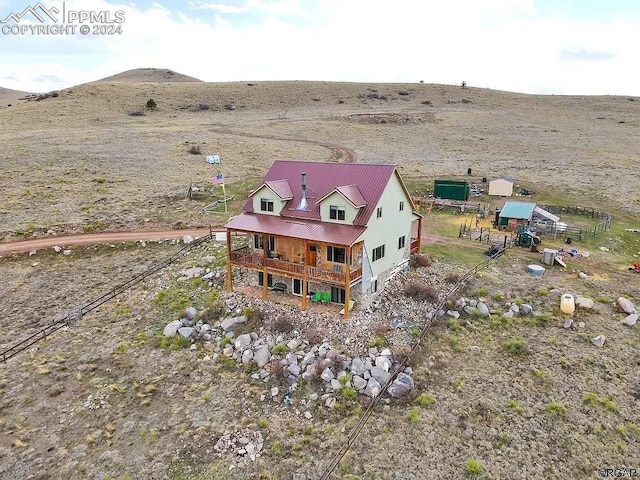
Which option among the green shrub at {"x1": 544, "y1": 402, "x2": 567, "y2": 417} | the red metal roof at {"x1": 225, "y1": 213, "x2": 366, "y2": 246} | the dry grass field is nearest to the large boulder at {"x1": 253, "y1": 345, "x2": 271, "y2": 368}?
the dry grass field

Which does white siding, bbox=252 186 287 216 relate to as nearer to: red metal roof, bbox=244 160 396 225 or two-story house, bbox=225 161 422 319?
two-story house, bbox=225 161 422 319

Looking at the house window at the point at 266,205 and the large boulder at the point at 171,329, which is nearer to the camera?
the large boulder at the point at 171,329

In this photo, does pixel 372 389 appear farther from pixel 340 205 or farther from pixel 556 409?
pixel 340 205

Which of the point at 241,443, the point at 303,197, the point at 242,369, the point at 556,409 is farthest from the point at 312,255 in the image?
the point at 556,409

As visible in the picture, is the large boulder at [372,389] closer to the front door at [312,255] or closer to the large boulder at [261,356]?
the large boulder at [261,356]

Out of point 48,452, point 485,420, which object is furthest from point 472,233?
point 48,452

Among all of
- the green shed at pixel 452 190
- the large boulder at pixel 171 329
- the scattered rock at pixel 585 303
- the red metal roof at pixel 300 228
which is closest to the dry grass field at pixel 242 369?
the scattered rock at pixel 585 303

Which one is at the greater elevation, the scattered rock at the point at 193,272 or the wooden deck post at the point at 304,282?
the wooden deck post at the point at 304,282
